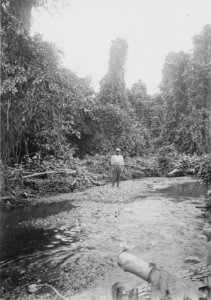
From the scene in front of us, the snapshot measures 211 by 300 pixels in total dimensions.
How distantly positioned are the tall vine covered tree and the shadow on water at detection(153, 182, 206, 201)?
14.5 metres

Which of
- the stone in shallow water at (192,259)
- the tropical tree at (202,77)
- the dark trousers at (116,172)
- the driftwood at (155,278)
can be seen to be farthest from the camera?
the tropical tree at (202,77)

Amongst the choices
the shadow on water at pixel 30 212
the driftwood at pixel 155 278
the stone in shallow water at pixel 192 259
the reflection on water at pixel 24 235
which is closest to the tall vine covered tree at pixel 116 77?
the shadow on water at pixel 30 212

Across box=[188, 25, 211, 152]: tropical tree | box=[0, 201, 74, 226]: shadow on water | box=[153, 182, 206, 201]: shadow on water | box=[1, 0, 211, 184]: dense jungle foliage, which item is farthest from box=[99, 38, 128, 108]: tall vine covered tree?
box=[0, 201, 74, 226]: shadow on water

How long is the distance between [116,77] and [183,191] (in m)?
17.7

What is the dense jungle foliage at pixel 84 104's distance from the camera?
29.0ft

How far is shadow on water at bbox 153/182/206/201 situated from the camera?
459 inches

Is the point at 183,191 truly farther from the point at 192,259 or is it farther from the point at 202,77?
the point at 202,77

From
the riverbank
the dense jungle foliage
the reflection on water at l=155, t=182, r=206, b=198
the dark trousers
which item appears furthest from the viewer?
the dark trousers

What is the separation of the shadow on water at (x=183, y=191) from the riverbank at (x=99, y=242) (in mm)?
1057

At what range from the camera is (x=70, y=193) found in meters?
12.2

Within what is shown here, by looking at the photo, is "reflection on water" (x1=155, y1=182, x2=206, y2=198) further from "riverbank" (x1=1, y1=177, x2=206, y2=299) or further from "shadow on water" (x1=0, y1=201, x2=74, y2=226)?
"shadow on water" (x1=0, y1=201, x2=74, y2=226)

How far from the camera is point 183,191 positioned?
1297 cm

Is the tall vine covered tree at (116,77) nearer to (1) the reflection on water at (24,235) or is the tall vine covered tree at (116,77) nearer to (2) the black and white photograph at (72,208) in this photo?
(2) the black and white photograph at (72,208)

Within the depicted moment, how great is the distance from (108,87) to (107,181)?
14088mm
